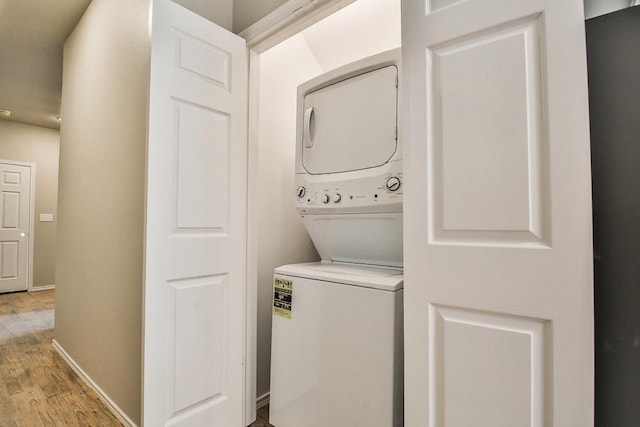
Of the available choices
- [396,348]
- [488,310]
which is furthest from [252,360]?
[488,310]

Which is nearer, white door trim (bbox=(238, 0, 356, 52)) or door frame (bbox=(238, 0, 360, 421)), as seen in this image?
white door trim (bbox=(238, 0, 356, 52))

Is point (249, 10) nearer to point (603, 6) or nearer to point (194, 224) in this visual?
point (194, 224)

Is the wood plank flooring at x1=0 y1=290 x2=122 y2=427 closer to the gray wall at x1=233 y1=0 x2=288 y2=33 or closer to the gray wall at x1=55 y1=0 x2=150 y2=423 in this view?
the gray wall at x1=55 y1=0 x2=150 y2=423

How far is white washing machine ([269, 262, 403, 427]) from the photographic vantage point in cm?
123

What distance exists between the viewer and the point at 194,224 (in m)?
1.55

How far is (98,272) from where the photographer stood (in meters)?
2.07

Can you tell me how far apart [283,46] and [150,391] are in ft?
6.81

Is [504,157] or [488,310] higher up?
[504,157]

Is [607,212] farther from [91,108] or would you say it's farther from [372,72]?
[91,108]

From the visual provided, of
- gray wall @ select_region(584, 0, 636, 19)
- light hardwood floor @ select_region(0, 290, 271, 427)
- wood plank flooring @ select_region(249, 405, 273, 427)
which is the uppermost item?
gray wall @ select_region(584, 0, 636, 19)

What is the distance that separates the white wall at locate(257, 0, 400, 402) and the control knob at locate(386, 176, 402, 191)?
0.87 meters

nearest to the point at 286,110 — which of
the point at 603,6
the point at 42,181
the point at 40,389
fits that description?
the point at 603,6

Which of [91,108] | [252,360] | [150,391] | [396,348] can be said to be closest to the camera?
[396,348]

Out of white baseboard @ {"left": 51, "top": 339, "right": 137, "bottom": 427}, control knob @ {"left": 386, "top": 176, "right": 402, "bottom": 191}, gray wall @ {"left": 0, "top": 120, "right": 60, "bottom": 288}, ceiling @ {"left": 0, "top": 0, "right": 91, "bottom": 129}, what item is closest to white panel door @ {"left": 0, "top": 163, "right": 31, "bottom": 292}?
gray wall @ {"left": 0, "top": 120, "right": 60, "bottom": 288}
